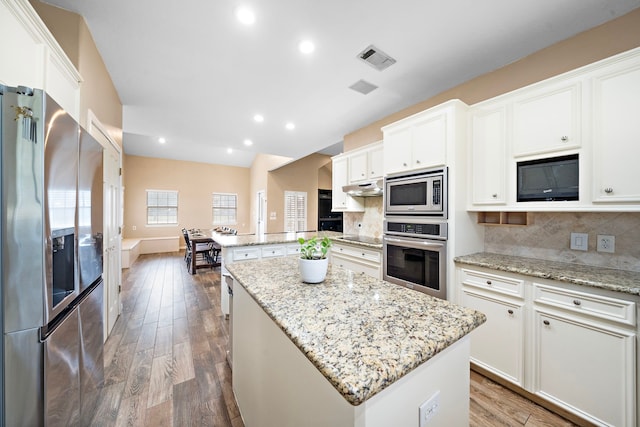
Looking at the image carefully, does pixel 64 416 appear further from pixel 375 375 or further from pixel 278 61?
pixel 278 61

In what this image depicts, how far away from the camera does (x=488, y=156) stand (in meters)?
2.07

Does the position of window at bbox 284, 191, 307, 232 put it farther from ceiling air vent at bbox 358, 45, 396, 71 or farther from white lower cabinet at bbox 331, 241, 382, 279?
ceiling air vent at bbox 358, 45, 396, 71

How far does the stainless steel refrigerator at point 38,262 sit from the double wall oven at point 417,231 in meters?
2.42

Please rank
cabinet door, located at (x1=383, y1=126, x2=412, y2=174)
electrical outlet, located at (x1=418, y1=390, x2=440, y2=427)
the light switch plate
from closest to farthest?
electrical outlet, located at (x1=418, y1=390, x2=440, y2=427) → the light switch plate → cabinet door, located at (x1=383, y1=126, x2=412, y2=174)

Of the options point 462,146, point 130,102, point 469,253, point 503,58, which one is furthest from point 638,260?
point 130,102

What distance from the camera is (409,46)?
6.54 feet

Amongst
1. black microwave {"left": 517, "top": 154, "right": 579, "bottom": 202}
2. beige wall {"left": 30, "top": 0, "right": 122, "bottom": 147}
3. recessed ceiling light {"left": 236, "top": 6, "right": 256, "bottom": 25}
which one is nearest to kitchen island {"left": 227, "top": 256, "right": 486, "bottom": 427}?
black microwave {"left": 517, "top": 154, "right": 579, "bottom": 202}

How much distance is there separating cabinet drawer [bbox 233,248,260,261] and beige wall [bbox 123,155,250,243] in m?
6.82

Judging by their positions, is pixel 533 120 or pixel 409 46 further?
pixel 409 46

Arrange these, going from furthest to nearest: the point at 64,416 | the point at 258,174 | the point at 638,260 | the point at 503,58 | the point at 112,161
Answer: the point at 258,174, the point at 112,161, the point at 503,58, the point at 638,260, the point at 64,416

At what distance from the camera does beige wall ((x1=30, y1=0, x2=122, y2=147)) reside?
168 cm

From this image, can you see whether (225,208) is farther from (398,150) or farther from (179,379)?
(398,150)

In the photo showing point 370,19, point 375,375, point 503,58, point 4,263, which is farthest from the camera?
point 503,58

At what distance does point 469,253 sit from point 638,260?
0.97 metres
